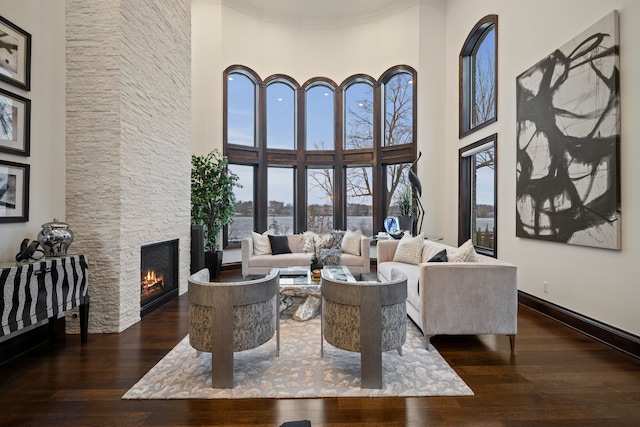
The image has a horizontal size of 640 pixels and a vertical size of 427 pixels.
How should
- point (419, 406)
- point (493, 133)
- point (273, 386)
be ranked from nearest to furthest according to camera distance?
point (419, 406) < point (273, 386) < point (493, 133)

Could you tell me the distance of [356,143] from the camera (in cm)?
764

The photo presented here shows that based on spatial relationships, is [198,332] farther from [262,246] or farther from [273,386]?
[262,246]

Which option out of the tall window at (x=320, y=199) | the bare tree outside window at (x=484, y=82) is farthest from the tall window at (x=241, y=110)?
the bare tree outside window at (x=484, y=82)

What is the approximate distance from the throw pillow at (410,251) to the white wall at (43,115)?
13.7 feet

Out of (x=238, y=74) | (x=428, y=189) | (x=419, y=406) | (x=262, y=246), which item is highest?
(x=238, y=74)

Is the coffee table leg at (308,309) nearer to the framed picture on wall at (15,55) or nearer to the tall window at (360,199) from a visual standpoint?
the framed picture on wall at (15,55)

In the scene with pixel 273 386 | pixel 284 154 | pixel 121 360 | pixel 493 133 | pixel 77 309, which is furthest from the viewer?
pixel 284 154

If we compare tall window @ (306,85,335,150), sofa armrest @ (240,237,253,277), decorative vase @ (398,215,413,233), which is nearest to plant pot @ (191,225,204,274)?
sofa armrest @ (240,237,253,277)

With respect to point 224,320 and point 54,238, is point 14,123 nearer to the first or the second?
point 54,238

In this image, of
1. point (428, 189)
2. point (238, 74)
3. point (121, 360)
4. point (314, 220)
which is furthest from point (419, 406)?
point (238, 74)

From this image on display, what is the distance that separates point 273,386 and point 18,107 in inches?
124

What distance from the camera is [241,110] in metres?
7.21

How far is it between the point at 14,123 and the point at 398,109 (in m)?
6.45

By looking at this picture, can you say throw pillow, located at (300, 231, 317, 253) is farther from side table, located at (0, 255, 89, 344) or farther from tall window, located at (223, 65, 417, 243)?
side table, located at (0, 255, 89, 344)
